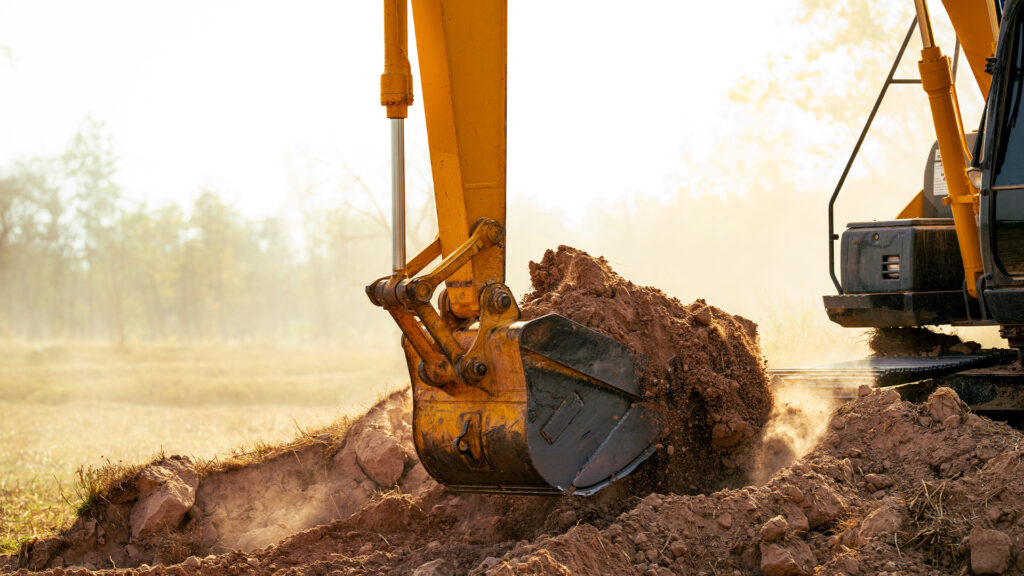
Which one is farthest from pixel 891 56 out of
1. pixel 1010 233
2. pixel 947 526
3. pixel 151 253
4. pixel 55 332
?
pixel 55 332

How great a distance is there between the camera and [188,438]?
16.7m

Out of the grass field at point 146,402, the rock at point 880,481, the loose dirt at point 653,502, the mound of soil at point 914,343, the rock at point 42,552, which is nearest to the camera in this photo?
the loose dirt at point 653,502

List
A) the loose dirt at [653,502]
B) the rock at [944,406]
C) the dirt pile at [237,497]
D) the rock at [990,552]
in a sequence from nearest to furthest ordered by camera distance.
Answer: the rock at [990,552] → the loose dirt at [653,502] → the rock at [944,406] → the dirt pile at [237,497]

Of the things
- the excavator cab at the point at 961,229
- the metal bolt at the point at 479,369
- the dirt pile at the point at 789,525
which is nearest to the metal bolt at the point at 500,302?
the metal bolt at the point at 479,369

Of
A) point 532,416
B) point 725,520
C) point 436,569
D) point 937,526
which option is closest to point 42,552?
point 436,569

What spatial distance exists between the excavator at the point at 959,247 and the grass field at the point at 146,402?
140 inches

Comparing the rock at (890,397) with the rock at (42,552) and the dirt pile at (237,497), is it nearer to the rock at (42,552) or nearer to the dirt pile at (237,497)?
the dirt pile at (237,497)

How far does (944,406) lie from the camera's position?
4785 mm

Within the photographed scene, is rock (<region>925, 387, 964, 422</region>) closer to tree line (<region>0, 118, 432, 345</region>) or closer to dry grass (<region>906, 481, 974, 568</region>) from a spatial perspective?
dry grass (<region>906, 481, 974, 568</region>)

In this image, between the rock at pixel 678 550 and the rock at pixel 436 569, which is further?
the rock at pixel 436 569

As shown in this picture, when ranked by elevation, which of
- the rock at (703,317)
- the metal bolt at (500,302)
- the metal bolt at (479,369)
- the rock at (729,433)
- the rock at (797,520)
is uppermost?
the metal bolt at (500,302)

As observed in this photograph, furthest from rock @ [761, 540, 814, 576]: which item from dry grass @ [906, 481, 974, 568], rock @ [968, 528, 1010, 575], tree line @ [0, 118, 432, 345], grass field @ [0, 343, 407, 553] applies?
tree line @ [0, 118, 432, 345]

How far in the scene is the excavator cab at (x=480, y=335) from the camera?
412cm

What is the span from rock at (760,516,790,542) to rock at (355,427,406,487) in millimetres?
2766
